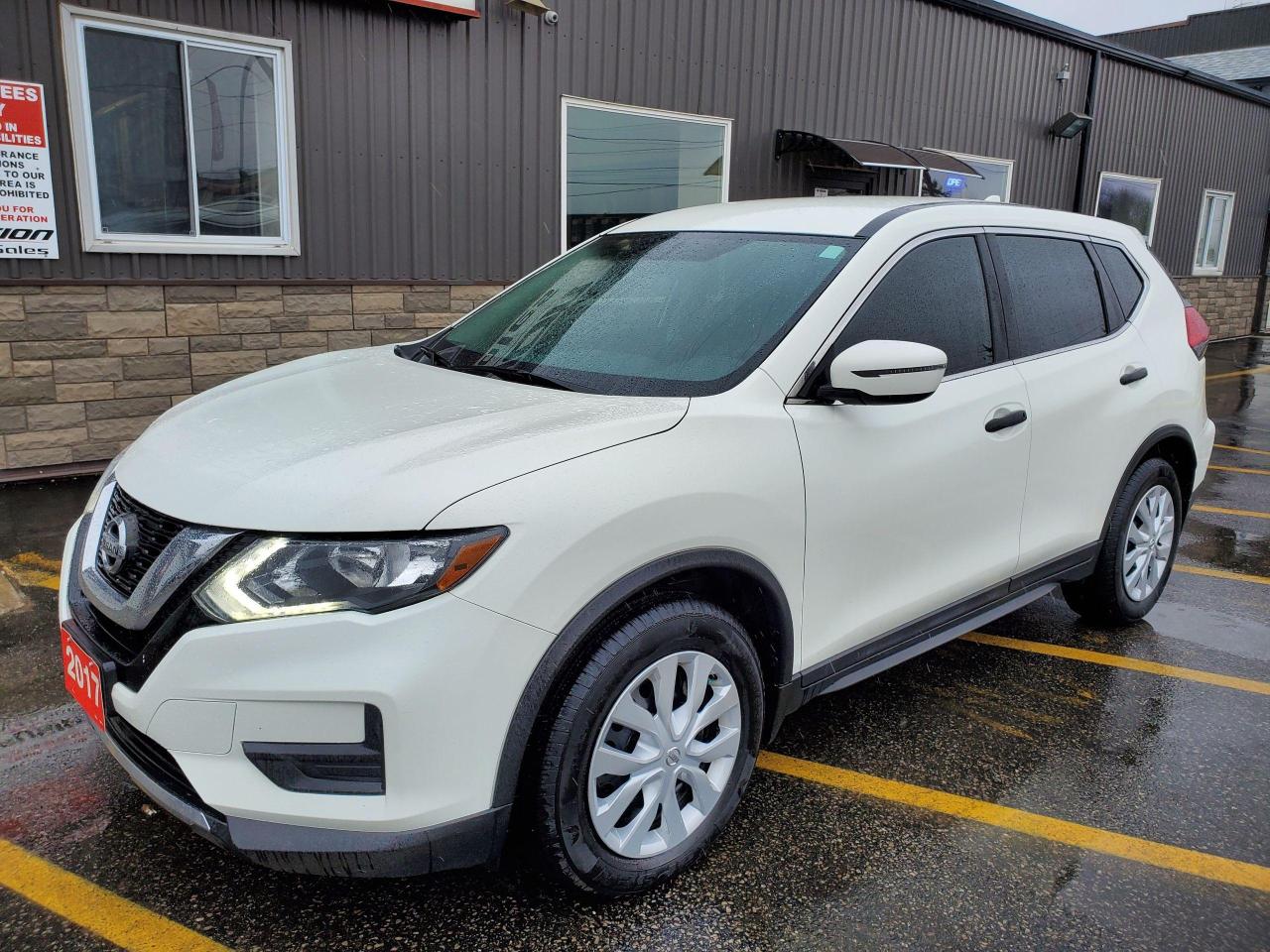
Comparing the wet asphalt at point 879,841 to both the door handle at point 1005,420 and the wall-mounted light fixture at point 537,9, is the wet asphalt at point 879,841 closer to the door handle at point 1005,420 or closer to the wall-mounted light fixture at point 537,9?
the door handle at point 1005,420

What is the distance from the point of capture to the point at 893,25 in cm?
Result: 1141

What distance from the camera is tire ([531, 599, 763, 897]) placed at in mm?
2205

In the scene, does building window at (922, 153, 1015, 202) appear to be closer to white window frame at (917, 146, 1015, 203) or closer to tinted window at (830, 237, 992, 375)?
white window frame at (917, 146, 1015, 203)

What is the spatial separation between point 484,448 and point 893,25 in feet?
36.5

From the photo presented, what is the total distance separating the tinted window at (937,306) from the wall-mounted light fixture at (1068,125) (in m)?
12.2

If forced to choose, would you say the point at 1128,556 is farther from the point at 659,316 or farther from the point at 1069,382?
the point at 659,316

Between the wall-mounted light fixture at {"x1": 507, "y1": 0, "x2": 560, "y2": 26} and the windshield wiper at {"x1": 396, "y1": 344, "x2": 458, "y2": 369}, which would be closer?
the windshield wiper at {"x1": 396, "y1": 344, "x2": 458, "y2": 369}

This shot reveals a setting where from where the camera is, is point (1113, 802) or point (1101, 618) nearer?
point (1113, 802)

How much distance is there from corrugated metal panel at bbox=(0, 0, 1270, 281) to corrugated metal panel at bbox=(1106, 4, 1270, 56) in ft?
84.7

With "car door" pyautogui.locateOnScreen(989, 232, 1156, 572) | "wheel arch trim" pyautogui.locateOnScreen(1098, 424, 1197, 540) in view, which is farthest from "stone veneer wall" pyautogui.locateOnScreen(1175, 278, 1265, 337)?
"car door" pyautogui.locateOnScreen(989, 232, 1156, 572)

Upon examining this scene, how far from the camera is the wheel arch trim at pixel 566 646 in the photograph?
2102mm

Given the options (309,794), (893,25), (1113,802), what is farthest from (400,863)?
(893,25)

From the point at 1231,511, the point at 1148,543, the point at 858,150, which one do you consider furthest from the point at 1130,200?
the point at 1148,543

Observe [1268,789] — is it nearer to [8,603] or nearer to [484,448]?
[484,448]
